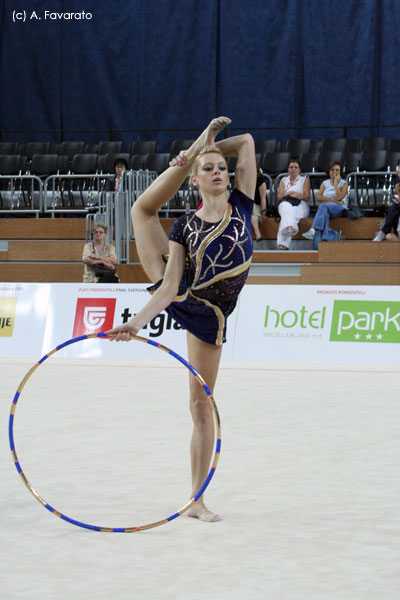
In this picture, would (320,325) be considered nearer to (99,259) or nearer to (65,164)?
(99,259)

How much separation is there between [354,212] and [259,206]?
1.22 meters

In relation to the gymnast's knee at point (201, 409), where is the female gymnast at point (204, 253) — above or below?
above

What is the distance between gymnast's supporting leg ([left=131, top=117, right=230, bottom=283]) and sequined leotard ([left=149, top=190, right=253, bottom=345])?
0.13 metres

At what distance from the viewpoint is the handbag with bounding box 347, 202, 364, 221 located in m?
11.1

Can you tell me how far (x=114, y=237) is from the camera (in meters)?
11.3

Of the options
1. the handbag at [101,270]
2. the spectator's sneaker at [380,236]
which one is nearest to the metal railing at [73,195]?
the handbag at [101,270]

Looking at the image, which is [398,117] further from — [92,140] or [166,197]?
[166,197]

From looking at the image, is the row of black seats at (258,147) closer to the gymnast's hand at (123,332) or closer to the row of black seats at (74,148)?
the row of black seats at (74,148)

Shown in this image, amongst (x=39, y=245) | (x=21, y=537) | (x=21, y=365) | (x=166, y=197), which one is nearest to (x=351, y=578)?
(x=21, y=537)

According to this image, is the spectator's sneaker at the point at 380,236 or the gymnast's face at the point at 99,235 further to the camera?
the spectator's sneaker at the point at 380,236

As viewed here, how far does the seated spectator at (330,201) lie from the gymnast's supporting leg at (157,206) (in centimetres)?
744

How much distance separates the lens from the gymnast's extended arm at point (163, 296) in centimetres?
331

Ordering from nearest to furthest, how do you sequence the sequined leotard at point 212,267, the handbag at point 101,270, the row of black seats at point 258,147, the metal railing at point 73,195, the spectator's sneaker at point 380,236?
the sequined leotard at point 212,267
the handbag at point 101,270
the spectator's sneaker at point 380,236
the metal railing at point 73,195
the row of black seats at point 258,147

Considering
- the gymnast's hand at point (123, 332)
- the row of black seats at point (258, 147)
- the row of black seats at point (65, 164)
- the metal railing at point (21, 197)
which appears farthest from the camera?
the row of black seats at point (65, 164)
